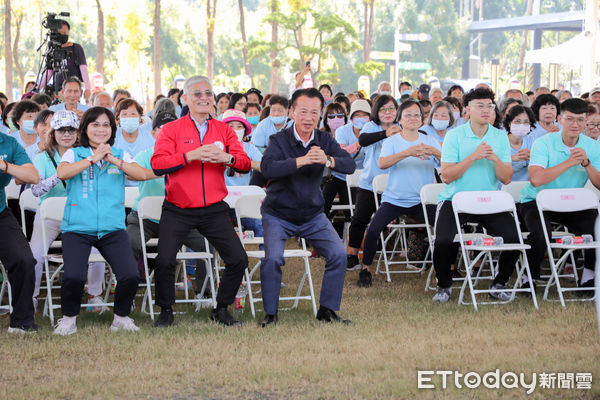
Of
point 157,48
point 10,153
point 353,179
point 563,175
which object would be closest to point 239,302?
point 10,153

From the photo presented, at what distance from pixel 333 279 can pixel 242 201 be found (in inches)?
45.1

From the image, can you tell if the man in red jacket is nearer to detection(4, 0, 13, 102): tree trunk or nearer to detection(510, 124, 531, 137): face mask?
detection(510, 124, 531, 137): face mask

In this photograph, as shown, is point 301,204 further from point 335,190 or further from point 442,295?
point 335,190

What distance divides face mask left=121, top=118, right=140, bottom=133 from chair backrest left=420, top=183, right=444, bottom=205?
2910 millimetres

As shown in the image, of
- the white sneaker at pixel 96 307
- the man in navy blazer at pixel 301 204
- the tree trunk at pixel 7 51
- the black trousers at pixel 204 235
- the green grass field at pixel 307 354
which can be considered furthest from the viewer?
the tree trunk at pixel 7 51

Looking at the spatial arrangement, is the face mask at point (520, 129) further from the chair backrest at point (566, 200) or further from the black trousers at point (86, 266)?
the black trousers at point (86, 266)

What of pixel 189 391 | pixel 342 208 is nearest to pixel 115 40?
pixel 342 208

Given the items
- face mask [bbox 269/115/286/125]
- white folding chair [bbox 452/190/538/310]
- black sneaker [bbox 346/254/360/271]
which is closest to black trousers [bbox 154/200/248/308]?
white folding chair [bbox 452/190/538/310]

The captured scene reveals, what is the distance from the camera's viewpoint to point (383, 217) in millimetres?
8242

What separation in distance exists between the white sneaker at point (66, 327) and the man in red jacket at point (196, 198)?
64 centimetres

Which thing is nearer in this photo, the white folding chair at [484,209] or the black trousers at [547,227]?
the white folding chair at [484,209]

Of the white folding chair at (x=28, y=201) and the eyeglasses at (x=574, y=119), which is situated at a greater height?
the eyeglasses at (x=574, y=119)

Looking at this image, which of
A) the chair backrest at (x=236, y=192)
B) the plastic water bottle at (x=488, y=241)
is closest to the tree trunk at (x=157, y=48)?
the chair backrest at (x=236, y=192)

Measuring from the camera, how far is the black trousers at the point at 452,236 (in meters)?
7.39
